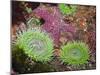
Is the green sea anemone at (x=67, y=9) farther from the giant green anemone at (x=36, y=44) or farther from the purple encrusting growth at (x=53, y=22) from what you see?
the giant green anemone at (x=36, y=44)

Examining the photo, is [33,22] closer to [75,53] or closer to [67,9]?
[67,9]

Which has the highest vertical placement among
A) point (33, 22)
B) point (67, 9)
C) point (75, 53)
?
point (67, 9)

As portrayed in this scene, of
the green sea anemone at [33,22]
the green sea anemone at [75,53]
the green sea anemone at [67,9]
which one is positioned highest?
the green sea anemone at [67,9]

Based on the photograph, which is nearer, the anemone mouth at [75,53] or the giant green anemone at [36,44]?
the giant green anemone at [36,44]

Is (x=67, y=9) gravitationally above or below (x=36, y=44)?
above

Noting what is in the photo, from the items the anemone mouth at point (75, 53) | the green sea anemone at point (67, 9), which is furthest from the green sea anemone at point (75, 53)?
the green sea anemone at point (67, 9)

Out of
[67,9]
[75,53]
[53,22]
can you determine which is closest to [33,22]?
[53,22]

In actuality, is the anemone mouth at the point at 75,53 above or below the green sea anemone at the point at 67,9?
below
